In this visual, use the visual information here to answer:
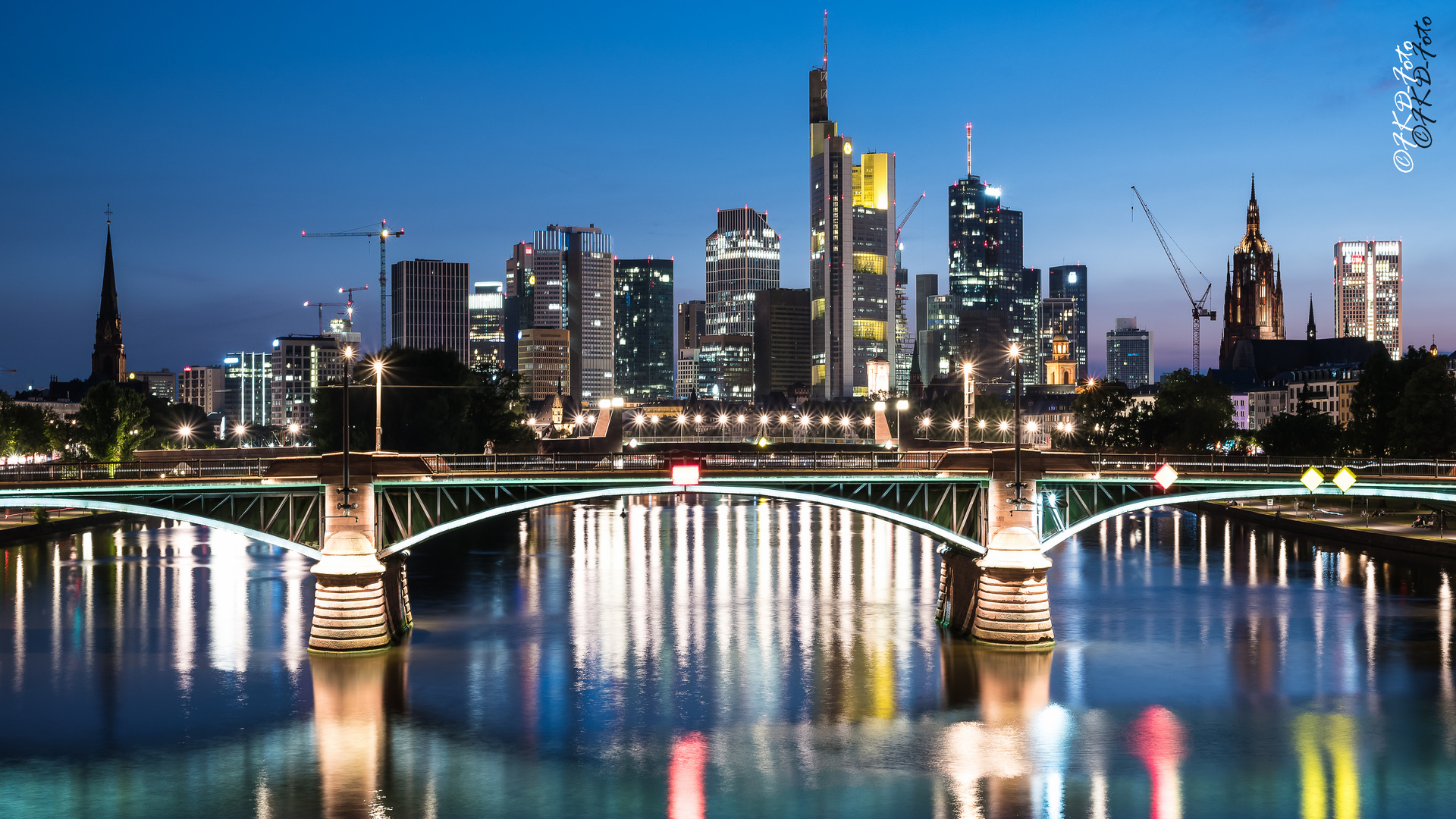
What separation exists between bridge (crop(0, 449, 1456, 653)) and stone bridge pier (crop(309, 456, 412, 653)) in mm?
68

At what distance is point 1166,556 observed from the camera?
10450cm

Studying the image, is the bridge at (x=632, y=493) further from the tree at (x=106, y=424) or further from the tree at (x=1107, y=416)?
the tree at (x=1107, y=416)

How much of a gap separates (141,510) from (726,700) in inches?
1066

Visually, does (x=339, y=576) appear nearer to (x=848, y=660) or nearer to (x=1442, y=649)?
(x=848, y=660)

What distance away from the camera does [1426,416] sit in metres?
108

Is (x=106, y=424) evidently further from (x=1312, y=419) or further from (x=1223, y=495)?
(x=1312, y=419)

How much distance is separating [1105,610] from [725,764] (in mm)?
37263

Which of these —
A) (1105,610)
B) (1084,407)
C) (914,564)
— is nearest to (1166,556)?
(914,564)

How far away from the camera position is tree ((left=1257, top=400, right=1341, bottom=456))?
137250 millimetres

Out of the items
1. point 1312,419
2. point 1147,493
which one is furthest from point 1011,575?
point 1312,419

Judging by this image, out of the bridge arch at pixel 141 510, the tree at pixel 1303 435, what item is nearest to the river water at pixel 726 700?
the bridge arch at pixel 141 510

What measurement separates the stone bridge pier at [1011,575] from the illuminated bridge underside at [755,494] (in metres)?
1.17

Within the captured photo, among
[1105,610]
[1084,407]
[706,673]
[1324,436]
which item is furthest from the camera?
[1084,407]

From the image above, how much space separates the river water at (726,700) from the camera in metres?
43.1
